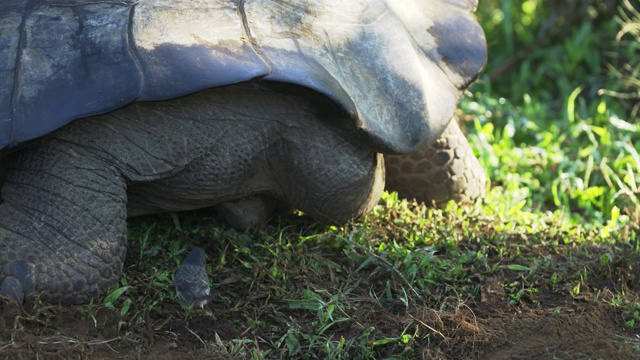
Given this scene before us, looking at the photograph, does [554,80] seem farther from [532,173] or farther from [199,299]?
[199,299]

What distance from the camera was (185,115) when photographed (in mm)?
3008

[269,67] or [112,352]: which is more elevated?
[269,67]

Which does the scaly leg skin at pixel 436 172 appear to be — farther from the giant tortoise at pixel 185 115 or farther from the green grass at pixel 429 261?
the giant tortoise at pixel 185 115

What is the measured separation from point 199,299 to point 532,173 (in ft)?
6.60

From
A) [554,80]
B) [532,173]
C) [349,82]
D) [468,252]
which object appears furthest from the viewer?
[554,80]

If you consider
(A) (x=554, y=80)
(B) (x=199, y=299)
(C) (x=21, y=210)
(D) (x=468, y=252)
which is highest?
(C) (x=21, y=210)

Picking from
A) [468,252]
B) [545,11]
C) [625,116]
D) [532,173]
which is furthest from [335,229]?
[545,11]

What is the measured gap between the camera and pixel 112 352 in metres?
2.64

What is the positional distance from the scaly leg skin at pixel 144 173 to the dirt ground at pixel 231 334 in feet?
0.44

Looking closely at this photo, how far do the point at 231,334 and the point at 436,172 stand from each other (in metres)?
1.32

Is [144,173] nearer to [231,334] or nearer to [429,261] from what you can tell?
[231,334]

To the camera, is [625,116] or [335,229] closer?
[335,229]

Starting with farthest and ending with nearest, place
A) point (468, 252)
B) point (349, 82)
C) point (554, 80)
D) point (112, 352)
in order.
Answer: point (554, 80), point (468, 252), point (349, 82), point (112, 352)

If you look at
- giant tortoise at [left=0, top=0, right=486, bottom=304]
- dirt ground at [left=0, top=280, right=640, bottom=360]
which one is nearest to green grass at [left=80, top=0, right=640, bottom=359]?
dirt ground at [left=0, top=280, right=640, bottom=360]
